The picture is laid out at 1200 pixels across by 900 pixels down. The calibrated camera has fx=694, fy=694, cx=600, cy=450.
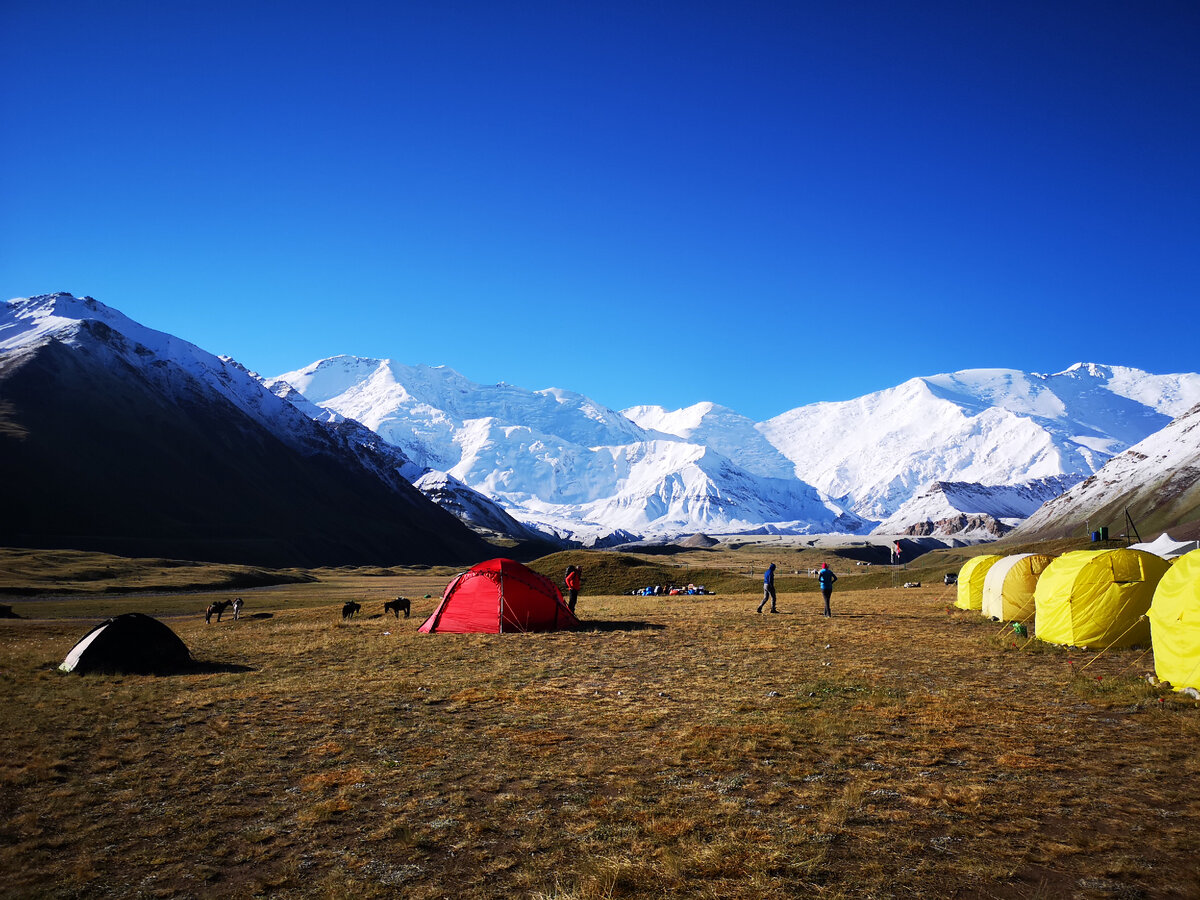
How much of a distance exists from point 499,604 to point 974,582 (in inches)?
879

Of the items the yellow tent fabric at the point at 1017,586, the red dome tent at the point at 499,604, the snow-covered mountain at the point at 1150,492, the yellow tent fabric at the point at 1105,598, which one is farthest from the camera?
the snow-covered mountain at the point at 1150,492

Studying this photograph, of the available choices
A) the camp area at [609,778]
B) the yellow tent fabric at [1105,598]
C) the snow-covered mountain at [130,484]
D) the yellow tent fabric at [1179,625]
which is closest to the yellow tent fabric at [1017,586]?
the yellow tent fabric at [1105,598]

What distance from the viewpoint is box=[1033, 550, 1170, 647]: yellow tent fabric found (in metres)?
19.3

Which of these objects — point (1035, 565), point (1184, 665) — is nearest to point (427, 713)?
point (1184, 665)

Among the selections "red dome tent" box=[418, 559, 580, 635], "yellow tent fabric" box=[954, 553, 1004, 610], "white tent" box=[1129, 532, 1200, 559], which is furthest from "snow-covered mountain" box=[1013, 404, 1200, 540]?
"red dome tent" box=[418, 559, 580, 635]

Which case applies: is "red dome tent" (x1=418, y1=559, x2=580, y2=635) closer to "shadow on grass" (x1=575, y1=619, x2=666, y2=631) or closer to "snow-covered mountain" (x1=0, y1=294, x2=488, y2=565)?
"shadow on grass" (x1=575, y1=619, x2=666, y2=631)

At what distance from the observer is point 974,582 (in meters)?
32.7

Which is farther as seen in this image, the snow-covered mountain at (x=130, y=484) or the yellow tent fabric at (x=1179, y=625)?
the snow-covered mountain at (x=130, y=484)

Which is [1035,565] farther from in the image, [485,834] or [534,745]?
[485,834]

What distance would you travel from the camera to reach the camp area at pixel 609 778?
7.27 m

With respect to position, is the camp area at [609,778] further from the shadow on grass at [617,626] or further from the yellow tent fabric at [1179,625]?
the shadow on grass at [617,626]

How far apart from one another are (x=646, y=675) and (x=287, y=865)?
1141 centimetres

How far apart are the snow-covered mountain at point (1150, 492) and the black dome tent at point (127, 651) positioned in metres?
158

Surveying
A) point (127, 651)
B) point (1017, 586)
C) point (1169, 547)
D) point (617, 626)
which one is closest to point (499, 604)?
point (617, 626)
